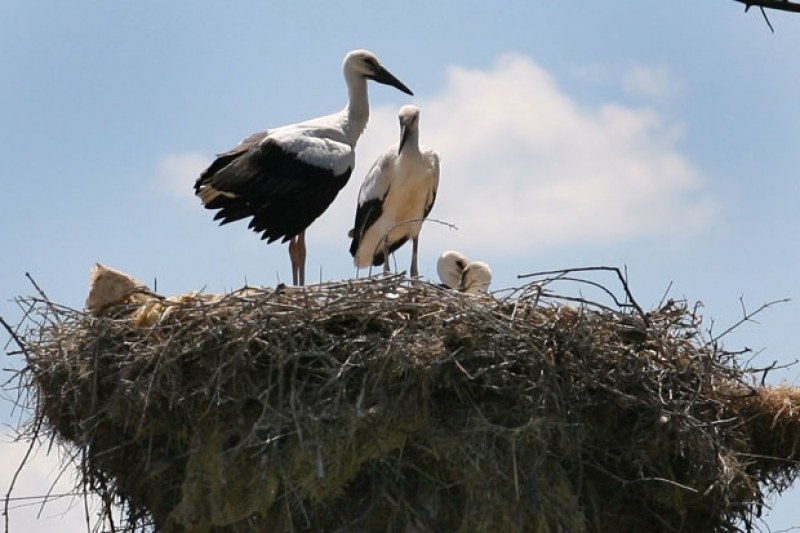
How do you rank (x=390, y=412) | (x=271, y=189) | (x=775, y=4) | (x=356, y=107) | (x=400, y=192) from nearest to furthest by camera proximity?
1. (x=775, y=4)
2. (x=390, y=412)
3. (x=271, y=189)
4. (x=356, y=107)
5. (x=400, y=192)

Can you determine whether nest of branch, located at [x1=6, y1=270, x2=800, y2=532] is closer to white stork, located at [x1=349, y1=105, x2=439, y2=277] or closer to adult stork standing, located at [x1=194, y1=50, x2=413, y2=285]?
adult stork standing, located at [x1=194, y1=50, x2=413, y2=285]

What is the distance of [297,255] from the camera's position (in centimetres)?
1041

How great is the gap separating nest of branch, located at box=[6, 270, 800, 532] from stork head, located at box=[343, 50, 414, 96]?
11.8ft

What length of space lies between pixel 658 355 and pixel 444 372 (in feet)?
3.81

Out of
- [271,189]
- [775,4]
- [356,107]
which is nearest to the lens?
[775,4]

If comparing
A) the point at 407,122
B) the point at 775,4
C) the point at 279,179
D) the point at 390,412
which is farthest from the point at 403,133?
the point at 775,4

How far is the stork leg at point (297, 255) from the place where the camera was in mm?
10406

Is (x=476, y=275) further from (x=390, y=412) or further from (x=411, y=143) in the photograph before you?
(x=390, y=412)

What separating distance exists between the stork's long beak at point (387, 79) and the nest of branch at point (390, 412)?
359 cm

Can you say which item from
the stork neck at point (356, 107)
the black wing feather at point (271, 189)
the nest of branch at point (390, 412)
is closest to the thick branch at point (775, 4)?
the nest of branch at point (390, 412)

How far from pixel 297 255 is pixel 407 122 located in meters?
1.29

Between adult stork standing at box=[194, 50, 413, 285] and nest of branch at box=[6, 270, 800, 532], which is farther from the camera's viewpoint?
adult stork standing at box=[194, 50, 413, 285]

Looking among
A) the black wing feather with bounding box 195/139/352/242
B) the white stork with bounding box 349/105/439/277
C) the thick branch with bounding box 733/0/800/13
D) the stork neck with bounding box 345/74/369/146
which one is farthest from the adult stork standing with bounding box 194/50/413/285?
the thick branch with bounding box 733/0/800/13

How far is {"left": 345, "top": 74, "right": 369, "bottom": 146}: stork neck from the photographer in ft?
34.7
